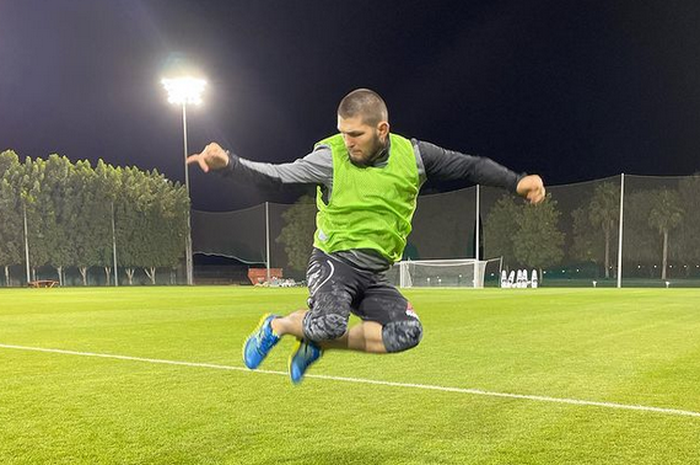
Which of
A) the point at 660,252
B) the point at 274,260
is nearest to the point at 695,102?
the point at 660,252

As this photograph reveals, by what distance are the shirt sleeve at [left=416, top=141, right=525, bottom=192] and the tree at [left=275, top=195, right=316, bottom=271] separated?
64234 millimetres

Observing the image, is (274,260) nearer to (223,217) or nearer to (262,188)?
(223,217)

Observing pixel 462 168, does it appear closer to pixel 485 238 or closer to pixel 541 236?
pixel 541 236

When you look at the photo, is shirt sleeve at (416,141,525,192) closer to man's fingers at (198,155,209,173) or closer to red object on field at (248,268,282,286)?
man's fingers at (198,155,209,173)

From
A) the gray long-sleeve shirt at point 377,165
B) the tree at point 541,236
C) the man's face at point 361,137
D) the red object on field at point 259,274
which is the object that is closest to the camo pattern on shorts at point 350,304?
the gray long-sleeve shirt at point 377,165

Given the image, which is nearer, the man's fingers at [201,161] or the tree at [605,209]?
the man's fingers at [201,161]

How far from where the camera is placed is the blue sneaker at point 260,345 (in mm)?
5262

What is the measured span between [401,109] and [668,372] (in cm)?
6091

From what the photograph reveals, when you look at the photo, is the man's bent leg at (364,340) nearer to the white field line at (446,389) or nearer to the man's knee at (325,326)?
the man's knee at (325,326)

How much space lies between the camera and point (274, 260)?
67500 mm

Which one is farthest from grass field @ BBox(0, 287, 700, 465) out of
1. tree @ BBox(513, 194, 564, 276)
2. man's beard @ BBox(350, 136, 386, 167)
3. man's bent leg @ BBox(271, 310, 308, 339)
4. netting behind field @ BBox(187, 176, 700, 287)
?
tree @ BBox(513, 194, 564, 276)

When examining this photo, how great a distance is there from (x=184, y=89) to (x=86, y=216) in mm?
20912

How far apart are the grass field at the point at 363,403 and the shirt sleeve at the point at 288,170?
2103 mm

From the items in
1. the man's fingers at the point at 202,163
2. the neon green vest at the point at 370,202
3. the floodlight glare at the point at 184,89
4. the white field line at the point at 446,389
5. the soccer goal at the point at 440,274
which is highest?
the floodlight glare at the point at 184,89
